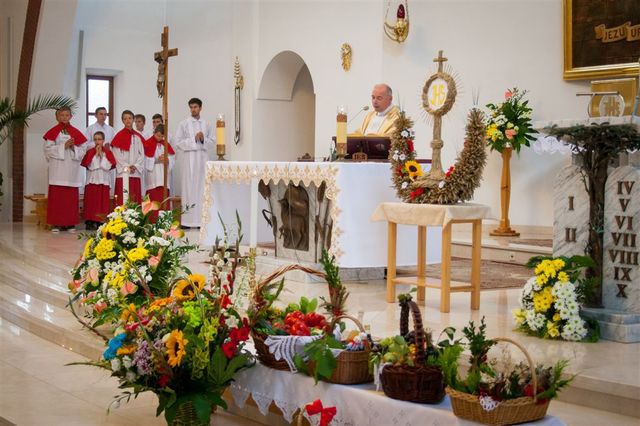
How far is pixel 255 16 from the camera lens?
1588 cm

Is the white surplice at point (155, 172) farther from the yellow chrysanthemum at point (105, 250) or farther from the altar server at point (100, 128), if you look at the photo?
the yellow chrysanthemum at point (105, 250)

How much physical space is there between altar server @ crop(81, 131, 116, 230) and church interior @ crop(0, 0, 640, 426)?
0.03 metres

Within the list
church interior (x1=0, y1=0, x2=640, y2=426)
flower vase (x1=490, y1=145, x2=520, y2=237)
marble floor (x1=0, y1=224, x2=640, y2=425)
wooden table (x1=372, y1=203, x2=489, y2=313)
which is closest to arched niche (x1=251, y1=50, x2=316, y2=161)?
church interior (x1=0, y1=0, x2=640, y2=426)

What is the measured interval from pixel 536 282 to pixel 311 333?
2109mm

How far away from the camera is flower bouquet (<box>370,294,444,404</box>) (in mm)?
4406

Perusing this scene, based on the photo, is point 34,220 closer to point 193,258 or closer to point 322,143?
point 322,143

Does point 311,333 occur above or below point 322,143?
below

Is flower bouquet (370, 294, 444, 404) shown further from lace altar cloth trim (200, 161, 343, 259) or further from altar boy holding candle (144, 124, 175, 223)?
altar boy holding candle (144, 124, 175, 223)

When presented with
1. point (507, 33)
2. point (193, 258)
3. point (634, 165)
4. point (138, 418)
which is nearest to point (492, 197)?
point (507, 33)

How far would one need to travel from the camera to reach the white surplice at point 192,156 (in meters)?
15.7

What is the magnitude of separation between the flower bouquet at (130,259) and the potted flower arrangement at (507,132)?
5.52m

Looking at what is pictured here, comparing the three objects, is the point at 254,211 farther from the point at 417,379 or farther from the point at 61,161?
the point at 61,161

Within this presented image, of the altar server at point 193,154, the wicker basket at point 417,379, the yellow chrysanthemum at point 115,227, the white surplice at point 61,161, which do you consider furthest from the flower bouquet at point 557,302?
the white surplice at point 61,161

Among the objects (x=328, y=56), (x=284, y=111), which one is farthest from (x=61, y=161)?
(x=328, y=56)
